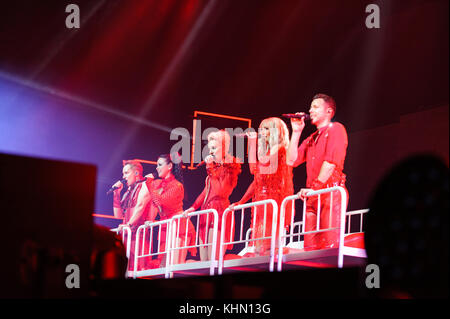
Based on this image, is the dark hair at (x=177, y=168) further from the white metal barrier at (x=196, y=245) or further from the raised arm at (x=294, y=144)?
the raised arm at (x=294, y=144)

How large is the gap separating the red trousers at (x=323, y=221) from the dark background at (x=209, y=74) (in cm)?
174

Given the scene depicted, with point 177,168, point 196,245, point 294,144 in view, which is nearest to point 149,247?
point 177,168

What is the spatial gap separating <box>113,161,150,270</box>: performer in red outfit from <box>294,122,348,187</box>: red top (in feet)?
8.25

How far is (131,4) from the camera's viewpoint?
7.19 meters

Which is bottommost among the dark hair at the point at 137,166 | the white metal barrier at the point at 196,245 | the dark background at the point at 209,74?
the white metal barrier at the point at 196,245

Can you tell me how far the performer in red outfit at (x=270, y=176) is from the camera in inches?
214

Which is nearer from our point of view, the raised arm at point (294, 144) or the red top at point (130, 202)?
the raised arm at point (294, 144)

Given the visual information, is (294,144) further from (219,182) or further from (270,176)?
(219,182)

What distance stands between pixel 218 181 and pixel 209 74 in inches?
78.2

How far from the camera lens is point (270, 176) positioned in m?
5.91

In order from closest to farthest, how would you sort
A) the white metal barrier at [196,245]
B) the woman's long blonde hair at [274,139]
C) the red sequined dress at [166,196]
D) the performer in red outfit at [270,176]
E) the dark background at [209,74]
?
1. the performer in red outfit at [270,176]
2. the white metal barrier at [196,245]
3. the woman's long blonde hair at [274,139]
4. the dark background at [209,74]
5. the red sequined dress at [166,196]

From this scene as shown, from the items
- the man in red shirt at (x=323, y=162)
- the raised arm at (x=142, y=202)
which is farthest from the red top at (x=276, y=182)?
the raised arm at (x=142, y=202)
